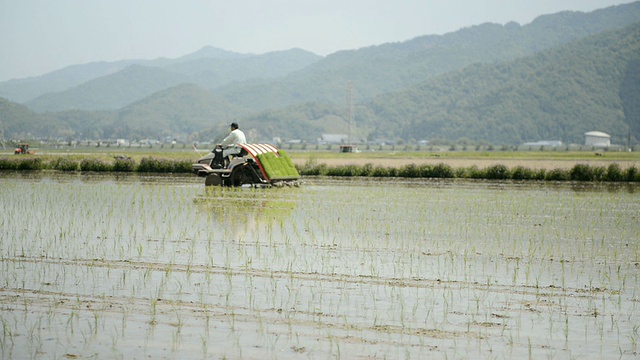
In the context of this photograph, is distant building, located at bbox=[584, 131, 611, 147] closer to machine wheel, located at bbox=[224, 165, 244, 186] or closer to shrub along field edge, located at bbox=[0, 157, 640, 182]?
shrub along field edge, located at bbox=[0, 157, 640, 182]

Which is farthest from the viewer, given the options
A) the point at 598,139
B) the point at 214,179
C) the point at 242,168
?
the point at 598,139

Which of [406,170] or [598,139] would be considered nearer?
[406,170]

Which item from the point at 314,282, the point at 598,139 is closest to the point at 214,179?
the point at 314,282

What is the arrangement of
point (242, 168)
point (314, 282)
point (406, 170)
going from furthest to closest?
point (406, 170) → point (242, 168) → point (314, 282)

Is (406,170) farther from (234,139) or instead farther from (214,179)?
(234,139)

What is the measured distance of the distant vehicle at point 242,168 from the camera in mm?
24312

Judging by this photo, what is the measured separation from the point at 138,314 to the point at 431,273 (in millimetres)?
3912

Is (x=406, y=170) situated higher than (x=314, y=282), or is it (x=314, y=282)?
(x=406, y=170)

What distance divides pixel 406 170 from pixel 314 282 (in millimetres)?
26437

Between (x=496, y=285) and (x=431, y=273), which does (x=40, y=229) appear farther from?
(x=496, y=285)

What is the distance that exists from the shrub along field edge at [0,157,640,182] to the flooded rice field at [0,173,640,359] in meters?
15.6

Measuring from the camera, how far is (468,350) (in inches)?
283

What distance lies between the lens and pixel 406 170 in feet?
118

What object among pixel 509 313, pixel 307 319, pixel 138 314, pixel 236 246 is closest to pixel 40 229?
pixel 236 246
